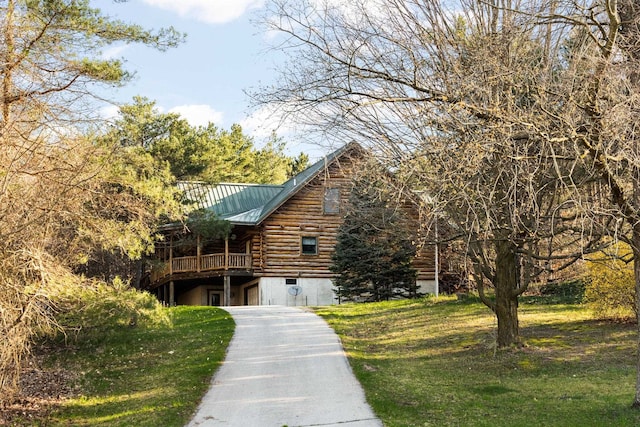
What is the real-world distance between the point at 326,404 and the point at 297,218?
22.1 m

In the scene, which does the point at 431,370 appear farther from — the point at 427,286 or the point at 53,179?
the point at 427,286

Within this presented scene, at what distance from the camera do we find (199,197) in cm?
3316

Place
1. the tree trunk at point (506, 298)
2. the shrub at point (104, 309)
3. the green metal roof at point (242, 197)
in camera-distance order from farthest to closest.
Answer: the green metal roof at point (242, 197) → the tree trunk at point (506, 298) → the shrub at point (104, 309)

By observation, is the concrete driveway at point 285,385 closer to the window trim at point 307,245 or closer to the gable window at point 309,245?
the window trim at point 307,245

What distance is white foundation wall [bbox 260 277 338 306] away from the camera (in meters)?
32.0

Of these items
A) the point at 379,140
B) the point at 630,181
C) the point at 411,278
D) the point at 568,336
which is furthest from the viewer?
the point at 411,278

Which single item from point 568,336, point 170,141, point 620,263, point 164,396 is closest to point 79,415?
point 164,396

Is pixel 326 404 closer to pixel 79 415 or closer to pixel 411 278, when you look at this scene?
pixel 79 415

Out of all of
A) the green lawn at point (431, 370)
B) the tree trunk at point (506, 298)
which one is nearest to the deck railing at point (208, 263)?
the green lawn at point (431, 370)

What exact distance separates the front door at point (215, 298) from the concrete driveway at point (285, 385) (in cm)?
1614

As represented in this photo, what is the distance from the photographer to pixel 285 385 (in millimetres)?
12367

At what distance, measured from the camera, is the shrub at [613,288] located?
631 inches

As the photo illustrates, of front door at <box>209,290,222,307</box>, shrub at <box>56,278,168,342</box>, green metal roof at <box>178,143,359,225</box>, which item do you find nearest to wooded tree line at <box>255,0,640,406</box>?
Result: shrub at <box>56,278,168,342</box>

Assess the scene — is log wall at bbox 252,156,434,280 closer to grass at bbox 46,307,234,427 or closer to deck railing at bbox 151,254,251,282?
deck railing at bbox 151,254,251,282
